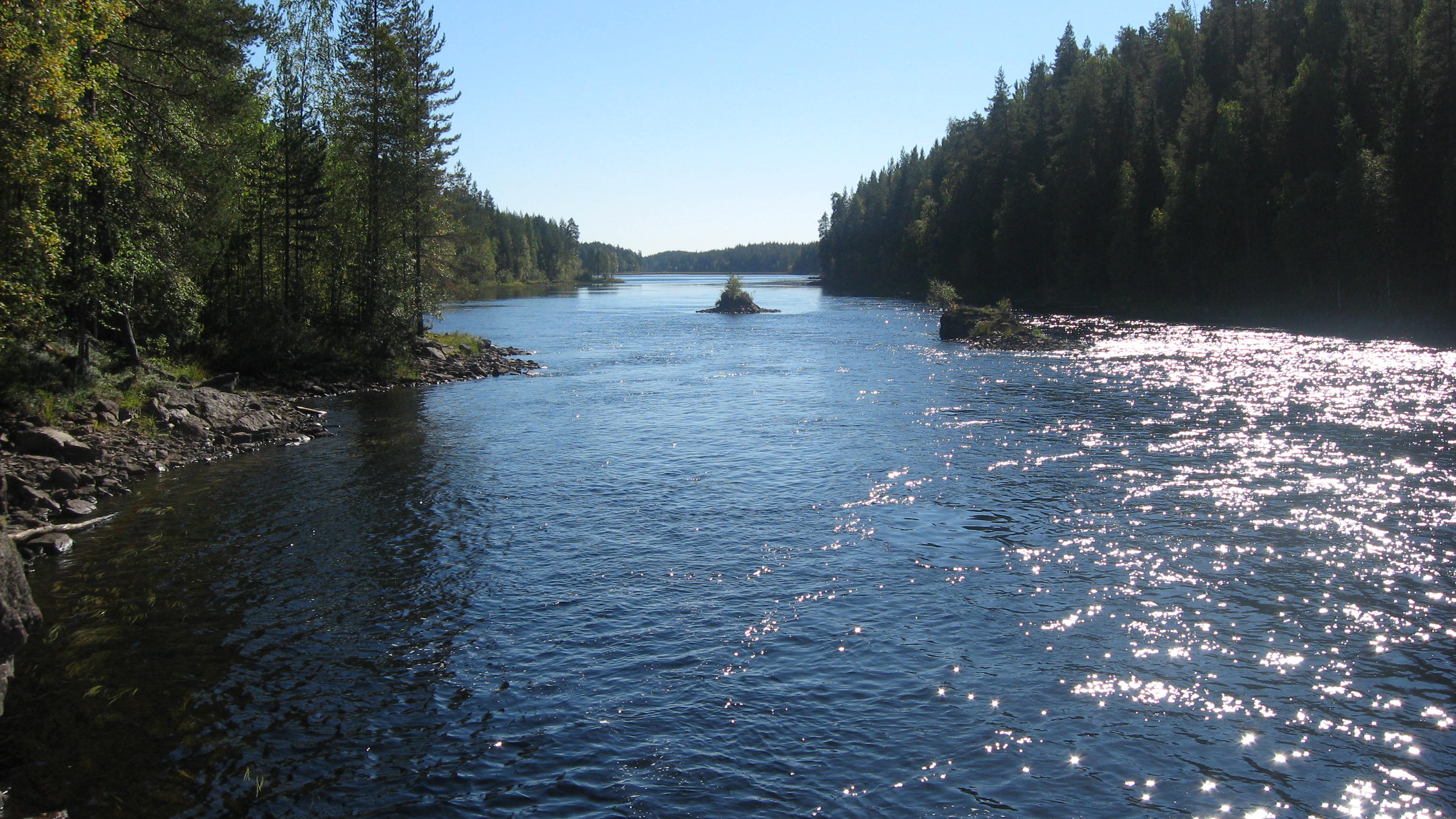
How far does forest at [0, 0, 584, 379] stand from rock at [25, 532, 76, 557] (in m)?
6.65

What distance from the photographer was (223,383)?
111 ft

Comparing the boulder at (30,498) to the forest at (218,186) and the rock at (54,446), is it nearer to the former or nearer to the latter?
the rock at (54,446)

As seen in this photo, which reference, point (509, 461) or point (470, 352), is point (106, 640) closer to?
point (509, 461)

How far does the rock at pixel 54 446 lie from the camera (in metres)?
21.4

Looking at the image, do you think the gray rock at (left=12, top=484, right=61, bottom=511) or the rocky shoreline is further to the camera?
the gray rock at (left=12, top=484, right=61, bottom=511)

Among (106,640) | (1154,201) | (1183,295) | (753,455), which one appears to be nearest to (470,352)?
(753,455)

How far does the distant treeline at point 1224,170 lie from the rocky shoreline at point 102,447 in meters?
67.2

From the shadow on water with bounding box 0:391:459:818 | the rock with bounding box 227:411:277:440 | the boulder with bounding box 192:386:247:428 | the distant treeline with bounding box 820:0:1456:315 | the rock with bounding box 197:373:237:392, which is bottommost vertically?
the shadow on water with bounding box 0:391:459:818

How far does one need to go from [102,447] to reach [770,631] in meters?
21.1

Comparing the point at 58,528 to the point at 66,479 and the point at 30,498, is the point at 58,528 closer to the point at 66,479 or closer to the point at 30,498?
the point at 30,498

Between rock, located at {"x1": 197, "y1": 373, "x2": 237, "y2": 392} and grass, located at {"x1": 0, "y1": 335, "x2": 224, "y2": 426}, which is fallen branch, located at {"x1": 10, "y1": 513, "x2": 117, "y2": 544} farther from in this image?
rock, located at {"x1": 197, "y1": 373, "x2": 237, "y2": 392}

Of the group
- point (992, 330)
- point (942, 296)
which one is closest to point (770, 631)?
point (992, 330)

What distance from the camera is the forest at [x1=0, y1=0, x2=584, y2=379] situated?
20344 millimetres

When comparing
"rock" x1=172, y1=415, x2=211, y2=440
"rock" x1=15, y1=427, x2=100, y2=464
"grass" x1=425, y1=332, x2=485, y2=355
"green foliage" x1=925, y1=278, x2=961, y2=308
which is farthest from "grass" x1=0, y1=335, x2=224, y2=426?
"green foliage" x1=925, y1=278, x2=961, y2=308
